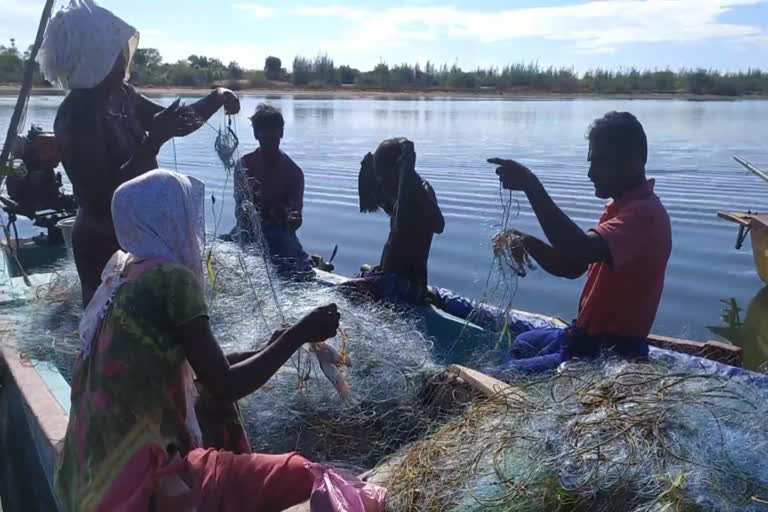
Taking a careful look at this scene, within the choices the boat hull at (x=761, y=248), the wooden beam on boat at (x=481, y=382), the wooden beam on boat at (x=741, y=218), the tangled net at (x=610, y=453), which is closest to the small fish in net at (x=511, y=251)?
the wooden beam on boat at (x=481, y=382)

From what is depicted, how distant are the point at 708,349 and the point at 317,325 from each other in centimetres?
281

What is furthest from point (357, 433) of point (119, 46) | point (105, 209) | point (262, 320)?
point (119, 46)

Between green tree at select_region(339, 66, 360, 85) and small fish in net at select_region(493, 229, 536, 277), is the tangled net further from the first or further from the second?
green tree at select_region(339, 66, 360, 85)

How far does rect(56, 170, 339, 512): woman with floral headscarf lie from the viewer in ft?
7.25

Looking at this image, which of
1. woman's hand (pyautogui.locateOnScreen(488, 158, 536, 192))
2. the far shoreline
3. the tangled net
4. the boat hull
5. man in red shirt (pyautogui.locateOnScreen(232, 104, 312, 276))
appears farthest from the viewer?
the far shoreline

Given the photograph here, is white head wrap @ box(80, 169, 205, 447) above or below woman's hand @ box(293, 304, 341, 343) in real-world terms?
above

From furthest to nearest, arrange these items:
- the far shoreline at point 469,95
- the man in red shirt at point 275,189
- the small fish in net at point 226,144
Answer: the far shoreline at point 469,95 → the man in red shirt at point 275,189 → the small fish in net at point 226,144

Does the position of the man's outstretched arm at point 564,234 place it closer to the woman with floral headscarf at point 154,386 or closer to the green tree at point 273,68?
the woman with floral headscarf at point 154,386

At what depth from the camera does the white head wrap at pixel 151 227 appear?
2.27 metres

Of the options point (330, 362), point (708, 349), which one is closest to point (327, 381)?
point (330, 362)

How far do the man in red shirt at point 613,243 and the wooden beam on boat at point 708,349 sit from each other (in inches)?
41.7

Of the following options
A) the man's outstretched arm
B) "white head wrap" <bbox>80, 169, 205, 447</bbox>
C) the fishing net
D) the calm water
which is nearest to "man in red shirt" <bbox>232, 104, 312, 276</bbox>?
the calm water

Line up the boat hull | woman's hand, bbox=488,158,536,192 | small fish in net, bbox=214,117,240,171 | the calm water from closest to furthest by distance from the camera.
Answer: woman's hand, bbox=488,158,536,192
small fish in net, bbox=214,117,240,171
the calm water
the boat hull

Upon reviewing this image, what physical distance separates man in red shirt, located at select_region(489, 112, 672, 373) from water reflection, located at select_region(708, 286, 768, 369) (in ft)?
15.4
